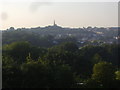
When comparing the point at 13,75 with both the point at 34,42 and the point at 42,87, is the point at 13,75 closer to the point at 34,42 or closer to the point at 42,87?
the point at 42,87

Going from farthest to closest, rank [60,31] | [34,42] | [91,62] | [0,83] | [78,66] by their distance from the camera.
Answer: [60,31] < [34,42] < [91,62] < [78,66] < [0,83]

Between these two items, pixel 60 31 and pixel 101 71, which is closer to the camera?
pixel 101 71

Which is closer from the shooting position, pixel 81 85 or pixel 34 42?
pixel 81 85

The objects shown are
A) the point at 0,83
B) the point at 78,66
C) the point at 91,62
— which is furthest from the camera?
the point at 91,62

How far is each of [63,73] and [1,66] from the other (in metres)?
3.97

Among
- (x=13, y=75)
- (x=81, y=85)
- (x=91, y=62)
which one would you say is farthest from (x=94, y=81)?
(x=91, y=62)

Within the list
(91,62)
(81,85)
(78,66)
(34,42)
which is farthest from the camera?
(34,42)

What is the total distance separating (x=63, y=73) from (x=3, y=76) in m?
3.97

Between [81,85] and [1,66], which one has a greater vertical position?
[1,66]

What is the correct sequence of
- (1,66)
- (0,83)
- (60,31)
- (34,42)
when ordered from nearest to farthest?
(0,83), (1,66), (34,42), (60,31)

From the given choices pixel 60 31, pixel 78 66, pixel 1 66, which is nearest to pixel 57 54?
pixel 78 66

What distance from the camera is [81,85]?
65.0 feet

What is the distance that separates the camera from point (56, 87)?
62.2ft

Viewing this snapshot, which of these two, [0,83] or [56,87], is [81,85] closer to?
[56,87]
